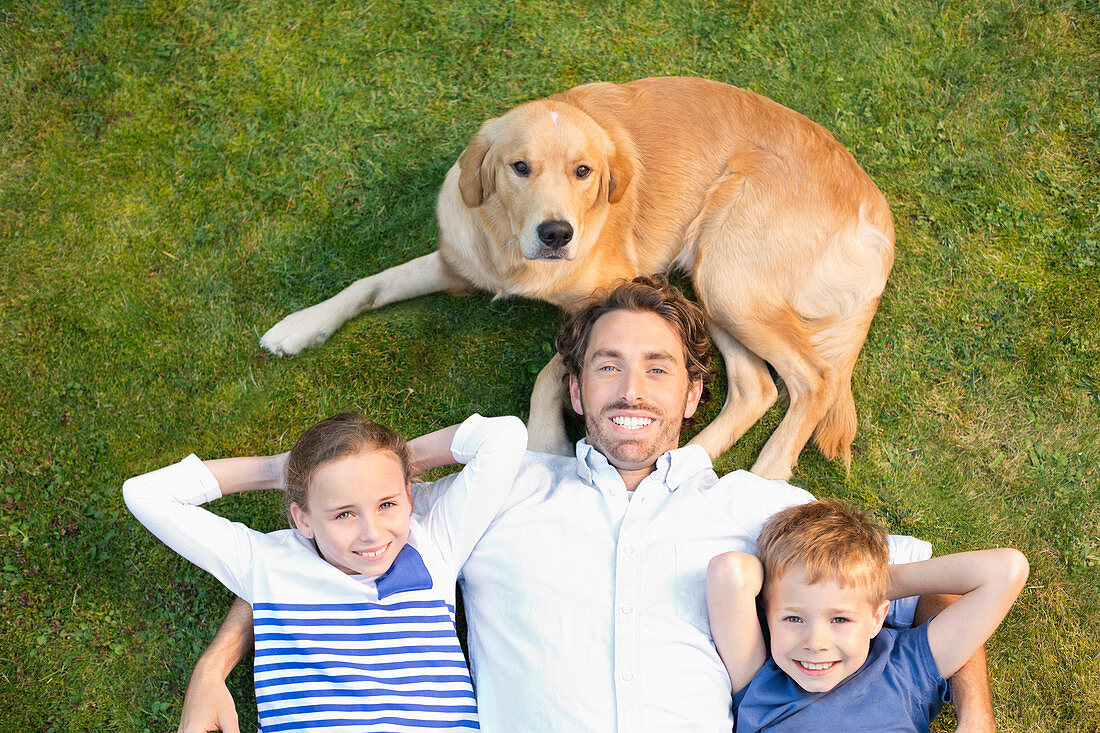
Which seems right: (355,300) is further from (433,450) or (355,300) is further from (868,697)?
(868,697)

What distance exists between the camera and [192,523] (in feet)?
9.50

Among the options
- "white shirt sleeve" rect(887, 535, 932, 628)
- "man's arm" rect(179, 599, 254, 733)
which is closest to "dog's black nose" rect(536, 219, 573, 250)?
"white shirt sleeve" rect(887, 535, 932, 628)

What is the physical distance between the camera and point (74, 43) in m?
4.19

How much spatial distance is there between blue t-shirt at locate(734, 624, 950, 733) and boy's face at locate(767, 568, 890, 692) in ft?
0.22

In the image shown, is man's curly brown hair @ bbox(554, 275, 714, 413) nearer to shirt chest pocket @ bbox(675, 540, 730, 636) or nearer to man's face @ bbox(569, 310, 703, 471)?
man's face @ bbox(569, 310, 703, 471)

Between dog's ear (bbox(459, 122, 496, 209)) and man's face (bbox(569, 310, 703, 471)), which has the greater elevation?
dog's ear (bbox(459, 122, 496, 209))

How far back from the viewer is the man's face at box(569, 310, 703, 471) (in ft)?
9.68

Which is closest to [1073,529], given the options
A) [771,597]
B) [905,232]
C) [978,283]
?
[978,283]

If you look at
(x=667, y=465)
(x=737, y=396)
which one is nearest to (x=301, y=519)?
(x=667, y=465)

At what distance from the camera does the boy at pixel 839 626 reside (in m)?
2.59

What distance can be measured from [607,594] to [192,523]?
1572mm

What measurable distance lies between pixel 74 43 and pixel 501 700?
407 centimetres

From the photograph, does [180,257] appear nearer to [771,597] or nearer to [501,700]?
[501,700]

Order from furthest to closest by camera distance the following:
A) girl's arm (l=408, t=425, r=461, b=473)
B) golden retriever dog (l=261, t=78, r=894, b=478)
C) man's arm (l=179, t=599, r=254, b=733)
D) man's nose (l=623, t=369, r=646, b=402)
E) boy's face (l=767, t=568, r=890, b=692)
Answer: golden retriever dog (l=261, t=78, r=894, b=478)
girl's arm (l=408, t=425, r=461, b=473)
man's nose (l=623, t=369, r=646, b=402)
man's arm (l=179, t=599, r=254, b=733)
boy's face (l=767, t=568, r=890, b=692)
